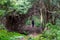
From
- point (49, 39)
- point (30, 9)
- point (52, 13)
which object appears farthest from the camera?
point (30, 9)

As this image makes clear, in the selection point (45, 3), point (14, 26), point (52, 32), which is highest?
point (45, 3)


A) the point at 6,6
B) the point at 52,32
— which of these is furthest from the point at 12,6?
the point at 52,32

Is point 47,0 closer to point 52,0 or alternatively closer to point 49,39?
point 52,0

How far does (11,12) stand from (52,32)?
27.1ft

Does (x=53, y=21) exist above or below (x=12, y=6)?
below

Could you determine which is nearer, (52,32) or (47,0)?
(52,32)

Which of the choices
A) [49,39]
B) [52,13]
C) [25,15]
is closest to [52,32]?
[49,39]

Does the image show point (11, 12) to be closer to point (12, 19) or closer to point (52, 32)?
point (12, 19)

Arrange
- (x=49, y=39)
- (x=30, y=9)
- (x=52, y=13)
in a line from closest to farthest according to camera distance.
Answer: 1. (x=49, y=39)
2. (x=52, y=13)
3. (x=30, y=9)

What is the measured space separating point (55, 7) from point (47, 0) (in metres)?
1.12

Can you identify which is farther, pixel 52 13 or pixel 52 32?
pixel 52 13

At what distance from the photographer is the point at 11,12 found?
1875 cm

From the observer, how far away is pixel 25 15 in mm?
19797

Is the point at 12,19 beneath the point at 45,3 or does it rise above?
beneath
